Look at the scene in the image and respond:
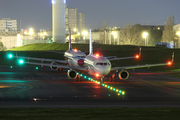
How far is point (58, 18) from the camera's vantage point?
140250 mm

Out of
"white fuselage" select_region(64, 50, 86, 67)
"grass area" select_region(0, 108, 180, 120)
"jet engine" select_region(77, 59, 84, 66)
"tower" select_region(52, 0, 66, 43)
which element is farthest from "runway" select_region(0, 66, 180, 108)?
"tower" select_region(52, 0, 66, 43)

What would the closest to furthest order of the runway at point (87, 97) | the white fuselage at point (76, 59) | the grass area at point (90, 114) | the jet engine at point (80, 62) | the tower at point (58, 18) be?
the grass area at point (90, 114)
the runway at point (87, 97)
the jet engine at point (80, 62)
the white fuselage at point (76, 59)
the tower at point (58, 18)

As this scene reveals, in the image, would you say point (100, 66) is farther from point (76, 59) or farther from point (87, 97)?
point (76, 59)

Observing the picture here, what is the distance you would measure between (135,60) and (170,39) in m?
80.9

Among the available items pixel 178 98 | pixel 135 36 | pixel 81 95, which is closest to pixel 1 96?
pixel 81 95

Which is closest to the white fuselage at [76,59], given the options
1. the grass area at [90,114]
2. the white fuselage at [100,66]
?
the white fuselage at [100,66]

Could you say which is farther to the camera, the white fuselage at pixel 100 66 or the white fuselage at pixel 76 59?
the white fuselage at pixel 76 59

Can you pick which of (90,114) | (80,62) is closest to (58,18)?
(80,62)

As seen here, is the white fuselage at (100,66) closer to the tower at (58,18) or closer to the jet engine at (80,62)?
the jet engine at (80,62)

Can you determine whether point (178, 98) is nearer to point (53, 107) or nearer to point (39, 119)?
point (53, 107)

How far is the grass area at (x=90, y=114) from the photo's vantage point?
1884 centimetres

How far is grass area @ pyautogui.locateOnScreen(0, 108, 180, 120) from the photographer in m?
18.8

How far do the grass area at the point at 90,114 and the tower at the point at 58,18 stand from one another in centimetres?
12050

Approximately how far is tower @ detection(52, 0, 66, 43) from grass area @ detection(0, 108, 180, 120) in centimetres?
12050
